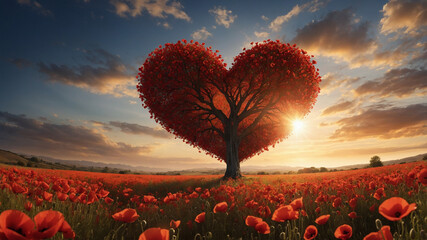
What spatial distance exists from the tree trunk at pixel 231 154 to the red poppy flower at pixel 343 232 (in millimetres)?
14894

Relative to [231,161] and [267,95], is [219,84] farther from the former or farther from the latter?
[231,161]

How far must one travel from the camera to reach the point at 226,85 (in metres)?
17.1

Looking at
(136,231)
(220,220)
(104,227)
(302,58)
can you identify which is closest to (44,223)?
(104,227)

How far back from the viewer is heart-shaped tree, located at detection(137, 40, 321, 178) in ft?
50.6

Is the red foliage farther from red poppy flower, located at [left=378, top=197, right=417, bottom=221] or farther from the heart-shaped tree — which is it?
red poppy flower, located at [left=378, top=197, right=417, bottom=221]

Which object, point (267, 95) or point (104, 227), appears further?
point (267, 95)

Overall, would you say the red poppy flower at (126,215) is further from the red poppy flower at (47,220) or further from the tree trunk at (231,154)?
the tree trunk at (231,154)

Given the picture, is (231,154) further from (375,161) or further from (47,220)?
(375,161)

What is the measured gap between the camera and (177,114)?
1780 centimetres

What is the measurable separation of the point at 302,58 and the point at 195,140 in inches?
398

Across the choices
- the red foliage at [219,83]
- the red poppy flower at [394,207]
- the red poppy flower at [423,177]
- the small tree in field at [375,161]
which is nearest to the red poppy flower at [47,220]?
the red poppy flower at [394,207]

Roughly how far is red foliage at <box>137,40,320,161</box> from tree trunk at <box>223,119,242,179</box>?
14 centimetres

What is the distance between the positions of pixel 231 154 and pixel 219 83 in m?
5.18

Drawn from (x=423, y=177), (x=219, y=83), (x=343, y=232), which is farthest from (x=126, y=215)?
(x=219, y=83)
